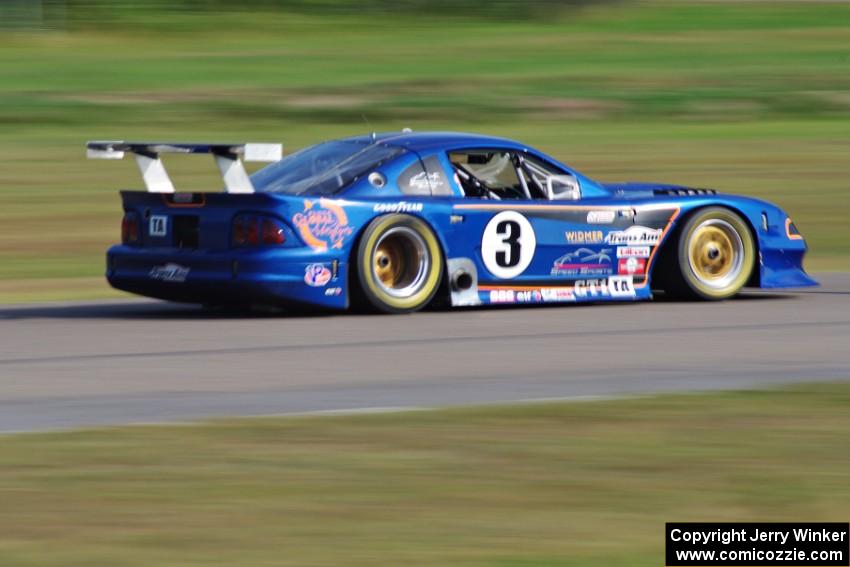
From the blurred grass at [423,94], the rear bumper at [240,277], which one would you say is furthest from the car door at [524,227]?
the blurred grass at [423,94]

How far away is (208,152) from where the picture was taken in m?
10.7

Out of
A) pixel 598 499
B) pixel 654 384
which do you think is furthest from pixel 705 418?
pixel 598 499

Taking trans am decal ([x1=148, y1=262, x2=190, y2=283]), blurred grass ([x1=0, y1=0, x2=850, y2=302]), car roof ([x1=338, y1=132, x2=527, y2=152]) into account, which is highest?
blurred grass ([x1=0, y1=0, x2=850, y2=302])

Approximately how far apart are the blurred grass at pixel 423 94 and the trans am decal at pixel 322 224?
3159 millimetres

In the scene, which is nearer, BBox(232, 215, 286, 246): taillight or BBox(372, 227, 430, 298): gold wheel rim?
BBox(232, 215, 286, 246): taillight

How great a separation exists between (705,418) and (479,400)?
3.64 feet

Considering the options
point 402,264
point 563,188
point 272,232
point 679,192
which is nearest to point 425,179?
point 402,264

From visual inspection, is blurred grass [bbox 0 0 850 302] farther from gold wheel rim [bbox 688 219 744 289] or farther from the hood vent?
the hood vent

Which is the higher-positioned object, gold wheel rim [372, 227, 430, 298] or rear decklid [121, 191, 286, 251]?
rear decklid [121, 191, 286, 251]

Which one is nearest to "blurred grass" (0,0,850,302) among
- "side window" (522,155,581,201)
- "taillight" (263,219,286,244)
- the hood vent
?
"taillight" (263,219,286,244)

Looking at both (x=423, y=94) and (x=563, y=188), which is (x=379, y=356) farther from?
(x=423, y=94)

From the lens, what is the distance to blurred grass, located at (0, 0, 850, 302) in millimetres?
20516

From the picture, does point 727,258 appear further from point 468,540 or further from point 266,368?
point 468,540

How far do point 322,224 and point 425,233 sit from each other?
2.51ft
